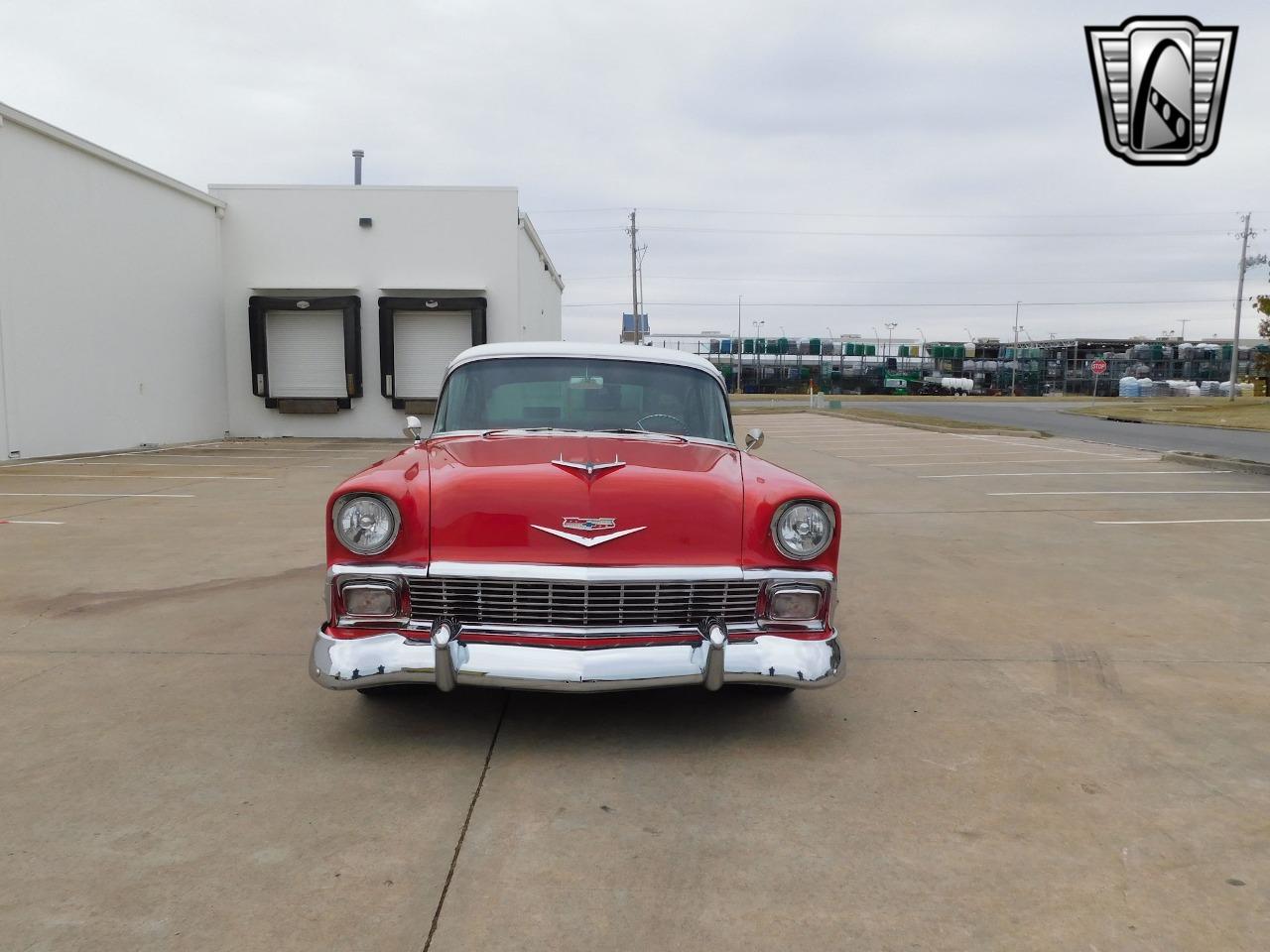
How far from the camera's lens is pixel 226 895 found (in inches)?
90.7

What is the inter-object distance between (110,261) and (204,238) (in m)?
3.48

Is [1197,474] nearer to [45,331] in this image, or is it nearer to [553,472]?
[553,472]

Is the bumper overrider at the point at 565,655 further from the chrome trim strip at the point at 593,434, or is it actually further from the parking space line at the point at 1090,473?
the parking space line at the point at 1090,473

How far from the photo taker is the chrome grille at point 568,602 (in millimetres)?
3162

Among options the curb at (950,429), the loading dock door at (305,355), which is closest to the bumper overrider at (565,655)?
the loading dock door at (305,355)

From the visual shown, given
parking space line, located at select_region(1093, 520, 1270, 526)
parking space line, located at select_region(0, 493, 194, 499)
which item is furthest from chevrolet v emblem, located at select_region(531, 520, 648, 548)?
parking space line, located at select_region(0, 493, 194, 499)

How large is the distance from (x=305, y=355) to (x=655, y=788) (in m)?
18.6

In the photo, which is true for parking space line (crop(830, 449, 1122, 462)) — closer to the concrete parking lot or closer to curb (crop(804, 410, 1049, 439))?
curb (crop(804, 410, 1049, 439))

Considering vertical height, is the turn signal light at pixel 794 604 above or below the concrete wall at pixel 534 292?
below

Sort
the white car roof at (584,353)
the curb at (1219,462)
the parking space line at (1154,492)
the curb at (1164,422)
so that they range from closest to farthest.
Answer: the white car roof at (584,353) → the parking space line at (1154,492) → the curb at (1219,462) → the curb at (1164,422)

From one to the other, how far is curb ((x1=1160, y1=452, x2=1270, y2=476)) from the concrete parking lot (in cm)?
827

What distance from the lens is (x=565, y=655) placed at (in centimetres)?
306

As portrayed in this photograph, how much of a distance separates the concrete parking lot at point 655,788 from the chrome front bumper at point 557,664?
0.30 metres

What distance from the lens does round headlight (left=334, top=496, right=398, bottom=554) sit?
10.6 feet
